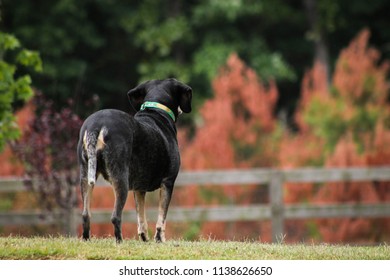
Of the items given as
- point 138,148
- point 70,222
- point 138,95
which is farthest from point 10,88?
point 138,148

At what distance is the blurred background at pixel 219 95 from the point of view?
13.0 meters

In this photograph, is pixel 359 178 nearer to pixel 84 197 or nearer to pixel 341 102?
pixel 341 102

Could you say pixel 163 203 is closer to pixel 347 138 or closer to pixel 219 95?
pixel 347 138

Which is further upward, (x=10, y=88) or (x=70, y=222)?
(x=10, y=88)

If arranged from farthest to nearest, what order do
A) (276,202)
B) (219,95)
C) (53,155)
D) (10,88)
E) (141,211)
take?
(219,95)
(276,202)
(53,155)
(10,88)
(141,211)

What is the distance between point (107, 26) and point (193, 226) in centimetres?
1873

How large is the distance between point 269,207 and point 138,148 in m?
6.31

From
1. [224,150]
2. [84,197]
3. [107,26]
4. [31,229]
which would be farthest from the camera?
[107,26]

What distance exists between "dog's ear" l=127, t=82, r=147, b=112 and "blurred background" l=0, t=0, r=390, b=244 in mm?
2390

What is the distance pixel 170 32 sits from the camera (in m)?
28.0

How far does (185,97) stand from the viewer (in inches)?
338

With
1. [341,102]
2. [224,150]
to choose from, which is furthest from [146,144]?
[341,102]

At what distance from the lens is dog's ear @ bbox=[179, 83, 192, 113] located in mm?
8523

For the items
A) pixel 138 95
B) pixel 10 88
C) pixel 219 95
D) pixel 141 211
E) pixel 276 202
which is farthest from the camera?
pixel 219 95
